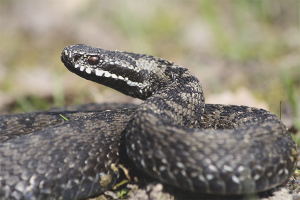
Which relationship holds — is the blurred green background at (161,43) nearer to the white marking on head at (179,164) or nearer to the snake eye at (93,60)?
the snake eye at (93,60)

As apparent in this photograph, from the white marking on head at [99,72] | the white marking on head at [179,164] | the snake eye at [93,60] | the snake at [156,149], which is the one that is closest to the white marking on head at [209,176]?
the snake at [156,149]

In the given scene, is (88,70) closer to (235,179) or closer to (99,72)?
(99,72)

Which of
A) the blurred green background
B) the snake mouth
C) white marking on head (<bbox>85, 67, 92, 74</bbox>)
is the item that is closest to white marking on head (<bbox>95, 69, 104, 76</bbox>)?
the snake mouth

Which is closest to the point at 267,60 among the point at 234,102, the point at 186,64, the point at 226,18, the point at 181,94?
the point at 186,64

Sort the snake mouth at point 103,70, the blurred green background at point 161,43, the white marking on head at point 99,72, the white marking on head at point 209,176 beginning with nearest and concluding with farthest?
the white marking on head at point 209,176
the snake mouth at point 103,70
the white marking on head at point 99,72
the blurred green background at point 161,43

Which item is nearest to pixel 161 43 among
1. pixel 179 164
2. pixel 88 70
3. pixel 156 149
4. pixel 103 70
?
pixel 103 70

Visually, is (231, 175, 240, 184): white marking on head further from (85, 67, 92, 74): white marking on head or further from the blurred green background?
the blurred green background
